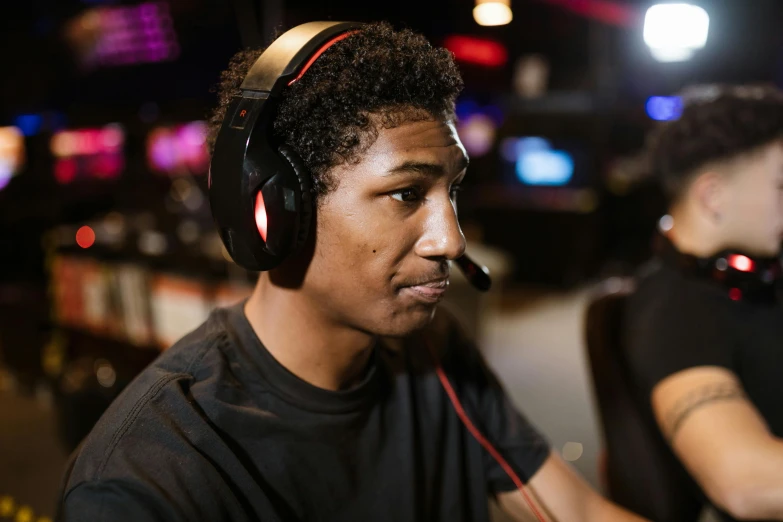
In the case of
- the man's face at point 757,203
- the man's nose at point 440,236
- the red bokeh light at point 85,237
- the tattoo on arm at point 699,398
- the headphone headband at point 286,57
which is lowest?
the red bokeh light at point 85,237

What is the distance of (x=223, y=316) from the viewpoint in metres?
0.99

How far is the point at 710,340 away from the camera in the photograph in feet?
4.35

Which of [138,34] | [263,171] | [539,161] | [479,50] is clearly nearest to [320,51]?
[263,171]

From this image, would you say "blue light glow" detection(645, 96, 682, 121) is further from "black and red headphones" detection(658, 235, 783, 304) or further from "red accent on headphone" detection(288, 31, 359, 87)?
"red accent on headphone" detection(288, 31, 359, 87)

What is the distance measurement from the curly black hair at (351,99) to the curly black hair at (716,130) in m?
0.96

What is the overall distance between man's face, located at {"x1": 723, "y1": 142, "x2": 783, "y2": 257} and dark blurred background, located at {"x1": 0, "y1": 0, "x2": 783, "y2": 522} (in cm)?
169

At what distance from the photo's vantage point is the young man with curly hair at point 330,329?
804mm

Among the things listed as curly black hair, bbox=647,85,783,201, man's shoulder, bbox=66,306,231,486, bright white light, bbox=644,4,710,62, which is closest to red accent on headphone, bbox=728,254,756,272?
curly black hair, bbox=647,85,783,201

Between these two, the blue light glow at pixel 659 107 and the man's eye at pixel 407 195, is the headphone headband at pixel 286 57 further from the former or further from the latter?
the blue light glow at pixel 659 107

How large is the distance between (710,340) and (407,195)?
2.85 ft

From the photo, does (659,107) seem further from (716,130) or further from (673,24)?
(716,130)

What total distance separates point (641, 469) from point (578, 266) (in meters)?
4.83

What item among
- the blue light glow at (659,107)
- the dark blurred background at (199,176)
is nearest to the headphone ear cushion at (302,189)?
the dark blurred background at (199,176)

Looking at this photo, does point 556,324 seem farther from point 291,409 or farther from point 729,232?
point 291,409
